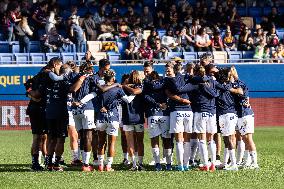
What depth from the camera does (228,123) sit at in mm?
19219

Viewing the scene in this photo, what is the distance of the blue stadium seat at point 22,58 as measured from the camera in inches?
1372

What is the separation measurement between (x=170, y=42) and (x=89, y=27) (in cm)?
322

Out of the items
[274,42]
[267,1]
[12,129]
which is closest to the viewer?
[12,129]

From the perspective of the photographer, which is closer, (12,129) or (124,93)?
(124,93)

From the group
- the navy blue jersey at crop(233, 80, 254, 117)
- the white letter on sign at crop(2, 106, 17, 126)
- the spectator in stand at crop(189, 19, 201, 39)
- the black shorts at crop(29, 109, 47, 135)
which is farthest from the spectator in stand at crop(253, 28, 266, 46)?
the black shorts at crop(29, 109, 47, 135)

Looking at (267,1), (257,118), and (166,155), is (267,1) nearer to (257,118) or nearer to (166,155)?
(257,118)

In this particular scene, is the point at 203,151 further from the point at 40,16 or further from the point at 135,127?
the point at 40,16

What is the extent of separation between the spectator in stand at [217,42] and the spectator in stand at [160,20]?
237cm

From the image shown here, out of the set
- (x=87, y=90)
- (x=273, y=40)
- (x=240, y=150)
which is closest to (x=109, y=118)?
(x=87, y=90)

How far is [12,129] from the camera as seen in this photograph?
34375 millimetres

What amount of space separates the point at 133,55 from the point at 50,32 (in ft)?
10.8

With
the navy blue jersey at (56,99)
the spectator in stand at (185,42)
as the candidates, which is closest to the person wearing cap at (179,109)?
the navy blue jersey at (56,99)

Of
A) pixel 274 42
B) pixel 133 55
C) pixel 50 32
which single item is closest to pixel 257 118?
pixel 274 42

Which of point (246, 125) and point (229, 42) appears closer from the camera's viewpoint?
point (246, 125)
